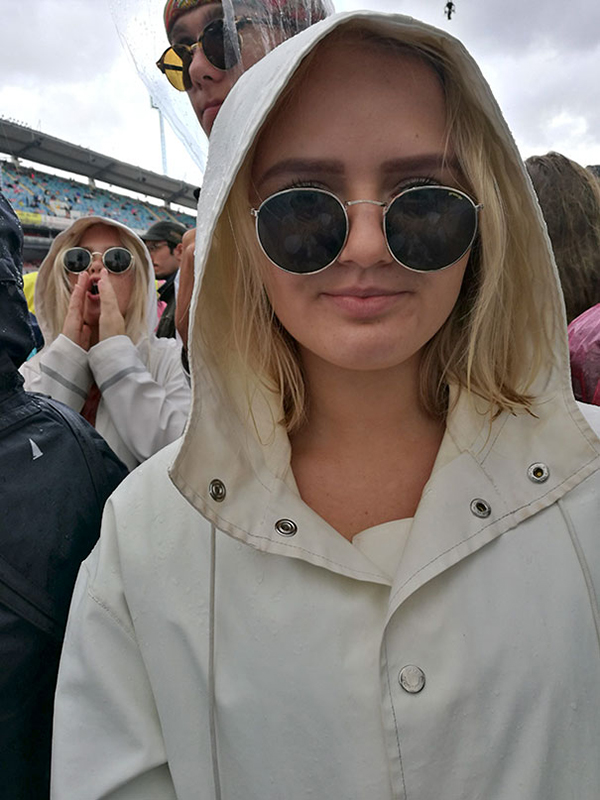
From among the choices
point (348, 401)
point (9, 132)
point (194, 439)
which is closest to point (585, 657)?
point (348, 401)

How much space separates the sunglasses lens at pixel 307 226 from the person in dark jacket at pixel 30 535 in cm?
56

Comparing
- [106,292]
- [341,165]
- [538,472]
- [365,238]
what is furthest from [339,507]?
[106,292]

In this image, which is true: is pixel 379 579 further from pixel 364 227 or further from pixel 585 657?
pixel 364 227

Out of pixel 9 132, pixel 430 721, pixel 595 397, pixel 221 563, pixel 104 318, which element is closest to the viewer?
pixel 430 721

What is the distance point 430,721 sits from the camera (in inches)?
32.5

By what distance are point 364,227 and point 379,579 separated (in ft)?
1.82

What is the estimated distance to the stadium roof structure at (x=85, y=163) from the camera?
17844mm

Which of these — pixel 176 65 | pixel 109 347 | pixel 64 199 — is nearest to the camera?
pixel 176 65

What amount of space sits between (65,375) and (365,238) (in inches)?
66.3

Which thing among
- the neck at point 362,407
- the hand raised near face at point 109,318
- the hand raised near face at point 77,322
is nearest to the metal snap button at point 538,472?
the neck at point 362,407

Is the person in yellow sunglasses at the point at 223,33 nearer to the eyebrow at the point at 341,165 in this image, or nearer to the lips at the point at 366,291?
the eyebrow at the point at 341,165

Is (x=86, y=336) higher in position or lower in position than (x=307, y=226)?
higher

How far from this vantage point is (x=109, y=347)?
2232 mm

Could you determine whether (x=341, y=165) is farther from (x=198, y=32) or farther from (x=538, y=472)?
(x=198, y=32)
